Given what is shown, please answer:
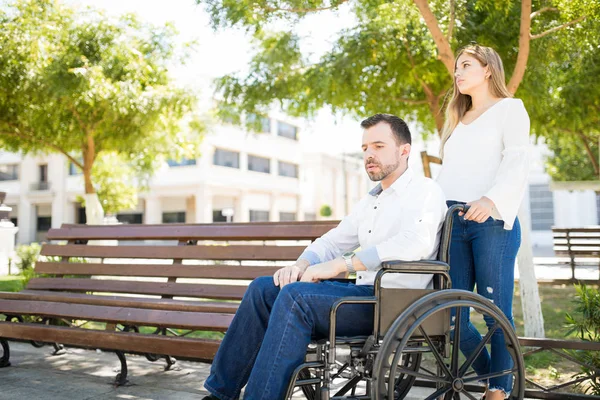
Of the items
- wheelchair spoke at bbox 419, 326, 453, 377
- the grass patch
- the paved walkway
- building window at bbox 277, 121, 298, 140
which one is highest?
building window at bbox 277, 121, 298, 140

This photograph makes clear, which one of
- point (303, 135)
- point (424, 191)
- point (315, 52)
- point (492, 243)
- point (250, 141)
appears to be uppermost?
point (250, 141)

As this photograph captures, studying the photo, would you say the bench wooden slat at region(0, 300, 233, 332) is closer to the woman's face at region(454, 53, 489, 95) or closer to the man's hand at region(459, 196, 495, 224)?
the man's hand at region(459, 196, 495, 224)

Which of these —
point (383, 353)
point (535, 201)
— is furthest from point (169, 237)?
point (535, 201)

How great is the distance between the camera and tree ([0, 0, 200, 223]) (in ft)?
35.5

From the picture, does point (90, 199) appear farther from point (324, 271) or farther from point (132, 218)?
point (132, 218)

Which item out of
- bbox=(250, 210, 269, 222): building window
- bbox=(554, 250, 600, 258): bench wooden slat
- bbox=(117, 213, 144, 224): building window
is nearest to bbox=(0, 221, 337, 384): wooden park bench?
bbox=(554, 250, 600, 258): bench wooden slat

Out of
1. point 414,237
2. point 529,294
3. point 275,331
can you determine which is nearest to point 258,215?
point 529,294

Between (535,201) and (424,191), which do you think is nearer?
(424,191)

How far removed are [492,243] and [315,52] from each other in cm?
591

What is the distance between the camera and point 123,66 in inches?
Answer: 463

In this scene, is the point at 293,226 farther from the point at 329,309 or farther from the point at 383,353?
the point at 383,353

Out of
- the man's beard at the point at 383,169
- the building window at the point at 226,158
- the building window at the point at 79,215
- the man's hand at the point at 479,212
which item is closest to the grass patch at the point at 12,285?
the man's beard at the point at 383,169

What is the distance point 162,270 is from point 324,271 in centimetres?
200

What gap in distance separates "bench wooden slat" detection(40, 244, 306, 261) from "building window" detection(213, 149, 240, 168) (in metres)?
34.0
